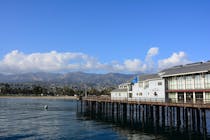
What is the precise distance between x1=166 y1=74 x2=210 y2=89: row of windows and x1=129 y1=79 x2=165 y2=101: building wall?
233 cm

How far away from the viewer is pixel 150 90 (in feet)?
229

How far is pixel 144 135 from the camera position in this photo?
5334 centimetres

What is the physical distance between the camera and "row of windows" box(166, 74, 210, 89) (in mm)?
52756

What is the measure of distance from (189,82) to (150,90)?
14.4m

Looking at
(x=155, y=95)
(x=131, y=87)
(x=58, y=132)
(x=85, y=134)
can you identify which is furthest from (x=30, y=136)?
(x=131, y=87)

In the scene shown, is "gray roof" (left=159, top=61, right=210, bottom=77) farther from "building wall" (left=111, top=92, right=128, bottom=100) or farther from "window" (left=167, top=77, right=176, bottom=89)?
"building wall" (left=111, top=92, right=128, bottom=100)

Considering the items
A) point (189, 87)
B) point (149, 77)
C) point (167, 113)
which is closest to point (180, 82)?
point (189, 87)

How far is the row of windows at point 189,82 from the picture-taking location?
52.8 m

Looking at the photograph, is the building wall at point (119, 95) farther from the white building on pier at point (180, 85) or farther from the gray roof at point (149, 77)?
the gray roof at point (149, 77)

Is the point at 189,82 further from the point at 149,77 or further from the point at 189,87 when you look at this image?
the point at 149,77

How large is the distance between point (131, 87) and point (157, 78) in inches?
616

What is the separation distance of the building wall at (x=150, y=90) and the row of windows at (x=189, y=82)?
2328mm

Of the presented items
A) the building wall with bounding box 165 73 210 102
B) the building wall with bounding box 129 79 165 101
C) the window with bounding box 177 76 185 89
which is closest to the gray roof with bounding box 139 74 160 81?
the building wall with bounding box 129 79 165 101

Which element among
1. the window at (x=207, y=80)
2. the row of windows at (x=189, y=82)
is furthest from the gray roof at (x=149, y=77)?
the window at (x=207, y=80)
